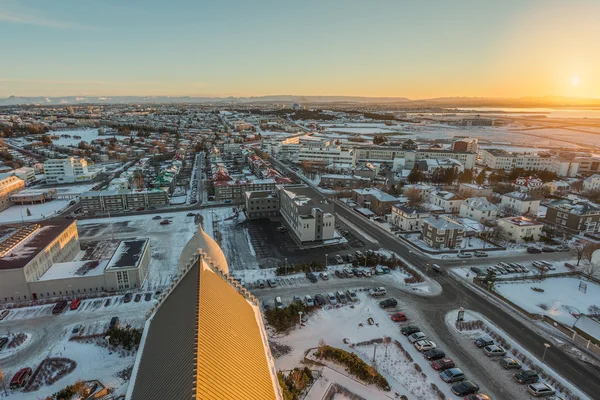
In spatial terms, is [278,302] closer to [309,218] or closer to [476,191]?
[309,218]

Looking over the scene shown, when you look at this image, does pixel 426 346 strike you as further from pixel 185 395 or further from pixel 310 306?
pixel 185 395

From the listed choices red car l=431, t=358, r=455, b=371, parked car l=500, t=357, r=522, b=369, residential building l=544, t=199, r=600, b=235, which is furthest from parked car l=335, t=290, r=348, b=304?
residential building l=544, t=199, r=600, b=235

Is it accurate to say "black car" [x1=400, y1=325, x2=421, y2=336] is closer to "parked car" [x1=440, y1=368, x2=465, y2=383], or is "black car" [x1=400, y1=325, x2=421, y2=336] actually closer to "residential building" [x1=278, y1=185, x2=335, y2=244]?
"parked car" [x1=440, y1=368, x2=465, y2=383]

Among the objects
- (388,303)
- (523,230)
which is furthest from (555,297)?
(388,303)

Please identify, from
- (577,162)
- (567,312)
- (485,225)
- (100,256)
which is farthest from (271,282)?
(577,162)

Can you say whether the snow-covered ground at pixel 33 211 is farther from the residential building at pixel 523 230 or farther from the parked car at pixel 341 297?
the residential building at pixel 523 230

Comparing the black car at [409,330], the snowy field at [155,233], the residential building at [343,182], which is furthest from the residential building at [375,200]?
the snowy field at [155,233]
